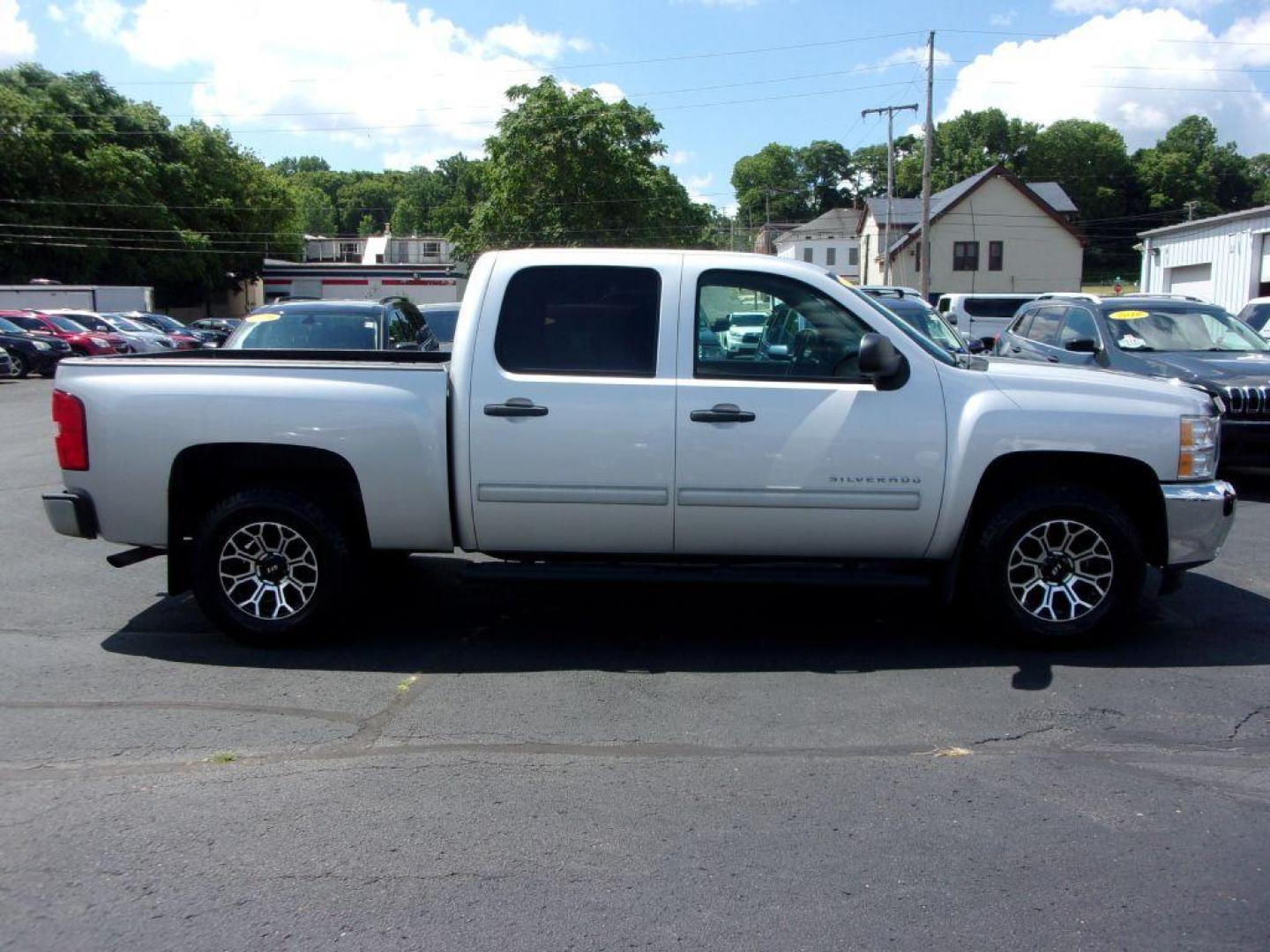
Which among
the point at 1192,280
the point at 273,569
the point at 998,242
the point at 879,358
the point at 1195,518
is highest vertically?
the point at 998,242

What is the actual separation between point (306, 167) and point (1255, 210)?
6985 inches

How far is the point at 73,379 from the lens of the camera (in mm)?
5641

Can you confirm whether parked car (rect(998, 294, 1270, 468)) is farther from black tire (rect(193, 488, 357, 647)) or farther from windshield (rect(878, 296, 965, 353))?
black tire (rect(193, 488, 357, 647))

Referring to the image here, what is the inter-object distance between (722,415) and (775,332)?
25.0 inches

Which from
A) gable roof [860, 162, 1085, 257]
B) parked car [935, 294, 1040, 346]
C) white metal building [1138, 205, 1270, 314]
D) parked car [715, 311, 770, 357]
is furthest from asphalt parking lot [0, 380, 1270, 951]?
gable roof [860, 162, 1085, 257]

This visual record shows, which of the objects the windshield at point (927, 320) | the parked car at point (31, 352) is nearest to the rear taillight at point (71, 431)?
the windshield at point (927, 320)

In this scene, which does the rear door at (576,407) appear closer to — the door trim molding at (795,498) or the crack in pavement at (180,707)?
the door trim molding at (795,498)

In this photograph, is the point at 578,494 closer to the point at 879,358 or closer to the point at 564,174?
the point at 879,358

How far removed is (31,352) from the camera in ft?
95.8

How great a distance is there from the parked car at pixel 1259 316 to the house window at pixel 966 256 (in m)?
51.1

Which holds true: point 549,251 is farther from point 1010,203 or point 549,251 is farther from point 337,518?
point 1010,203

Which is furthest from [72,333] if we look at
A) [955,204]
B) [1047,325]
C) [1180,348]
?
[955,204]

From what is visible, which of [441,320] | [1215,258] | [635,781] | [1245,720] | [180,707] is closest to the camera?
[635,781]

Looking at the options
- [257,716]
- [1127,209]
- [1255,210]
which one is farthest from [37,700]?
[1127,209]
